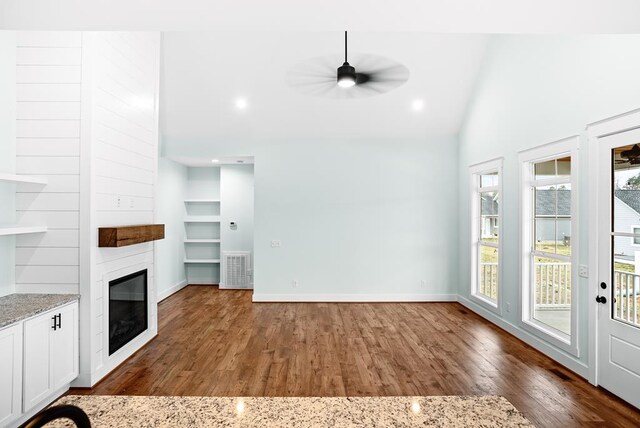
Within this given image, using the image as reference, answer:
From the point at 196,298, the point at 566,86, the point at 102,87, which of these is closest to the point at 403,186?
the point at 566,86

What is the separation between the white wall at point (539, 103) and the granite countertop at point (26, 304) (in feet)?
15.4

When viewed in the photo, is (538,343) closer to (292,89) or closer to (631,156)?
(631,156)

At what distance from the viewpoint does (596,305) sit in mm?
3186

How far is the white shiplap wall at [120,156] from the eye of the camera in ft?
10.4

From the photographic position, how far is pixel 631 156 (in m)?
2.92

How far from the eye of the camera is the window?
207 inches

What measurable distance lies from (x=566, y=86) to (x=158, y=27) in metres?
3.85

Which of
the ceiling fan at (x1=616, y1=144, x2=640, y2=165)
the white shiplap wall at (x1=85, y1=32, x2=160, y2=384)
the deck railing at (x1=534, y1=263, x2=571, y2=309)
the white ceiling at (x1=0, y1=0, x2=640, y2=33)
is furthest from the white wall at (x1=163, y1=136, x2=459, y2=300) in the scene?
the white ceiling at (x1=0, y1=0, x2=640, y2=33)

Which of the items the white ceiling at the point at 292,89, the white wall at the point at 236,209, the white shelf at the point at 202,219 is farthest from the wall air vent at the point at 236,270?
the white ceiling at the point at 292,89

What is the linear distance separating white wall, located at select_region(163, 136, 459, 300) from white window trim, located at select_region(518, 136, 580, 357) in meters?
1.97

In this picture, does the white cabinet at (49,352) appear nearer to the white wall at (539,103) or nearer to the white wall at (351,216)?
the white wall at (351,216)

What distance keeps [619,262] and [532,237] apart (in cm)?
132

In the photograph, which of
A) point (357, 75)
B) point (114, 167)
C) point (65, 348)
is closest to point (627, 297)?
point (357, 75)

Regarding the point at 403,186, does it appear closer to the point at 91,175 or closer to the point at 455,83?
the point at 455,83
